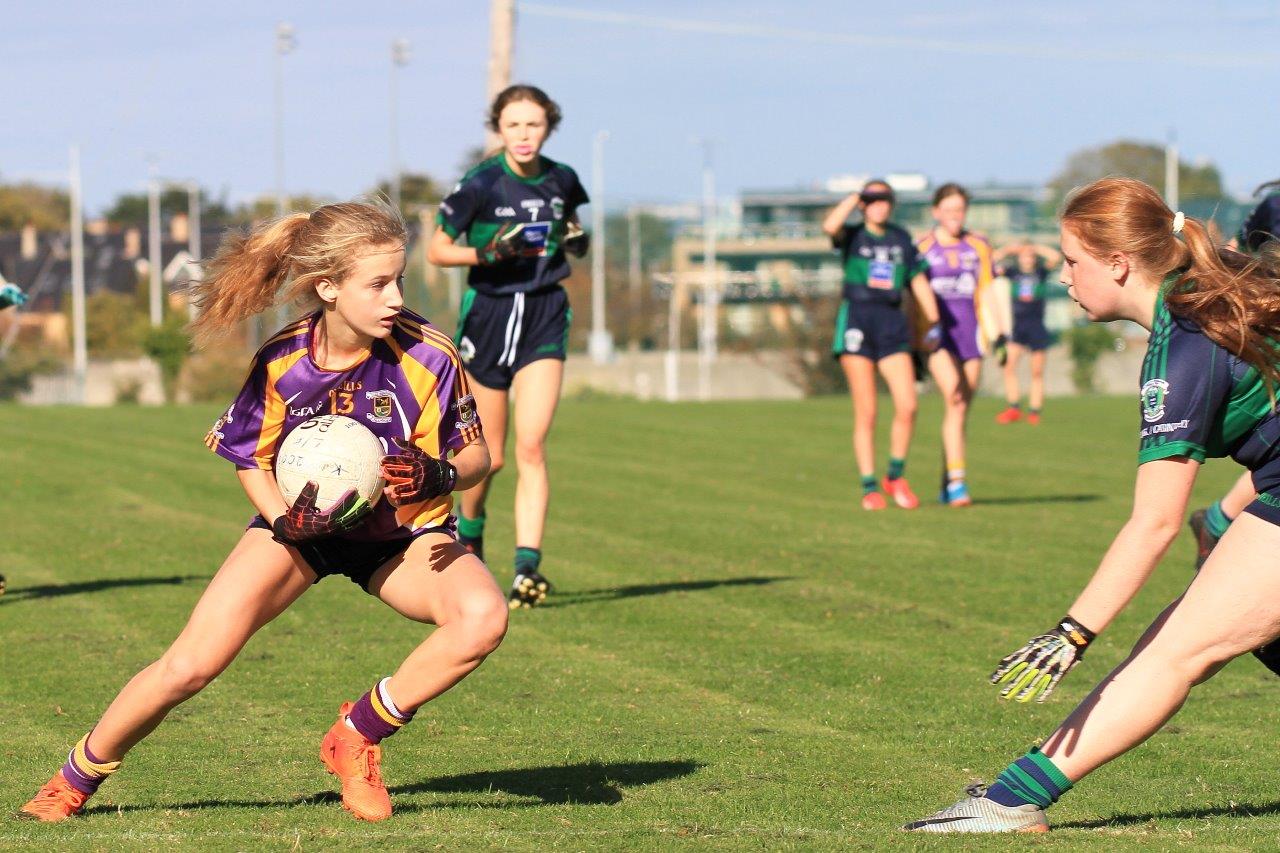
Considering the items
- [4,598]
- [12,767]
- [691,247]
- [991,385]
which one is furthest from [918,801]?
[691,247]

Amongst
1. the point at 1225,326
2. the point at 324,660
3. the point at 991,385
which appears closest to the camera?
the point at 1225,326

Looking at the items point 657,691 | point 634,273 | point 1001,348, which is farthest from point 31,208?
point 657,691

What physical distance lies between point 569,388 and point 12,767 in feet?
114

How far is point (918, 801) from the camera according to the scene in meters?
5.42

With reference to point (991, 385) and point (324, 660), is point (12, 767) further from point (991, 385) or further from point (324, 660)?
point (991, 385)

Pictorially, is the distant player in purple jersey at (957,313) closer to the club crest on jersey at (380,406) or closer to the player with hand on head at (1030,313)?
the club crest on jersey at (380,406)

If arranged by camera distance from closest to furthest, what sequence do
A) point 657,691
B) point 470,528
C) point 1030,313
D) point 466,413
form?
point 466,413 → point 657,691 → point 470,528 → point 1030,313

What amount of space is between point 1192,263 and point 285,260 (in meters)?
2.43

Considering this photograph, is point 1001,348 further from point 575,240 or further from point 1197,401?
point 1197,401

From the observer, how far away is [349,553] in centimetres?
522

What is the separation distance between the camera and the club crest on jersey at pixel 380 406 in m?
5.20

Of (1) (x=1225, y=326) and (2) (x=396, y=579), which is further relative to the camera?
(2) (x=396, y=579)

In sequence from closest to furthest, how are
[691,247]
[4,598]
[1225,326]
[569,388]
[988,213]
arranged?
[1225,326] < [4,598] < [569,388] < [988,213] < [691,247]

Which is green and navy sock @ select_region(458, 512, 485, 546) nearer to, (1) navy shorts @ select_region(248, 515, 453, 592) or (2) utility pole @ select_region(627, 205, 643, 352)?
(1) navy shorts @ select_region(248, 515, 453, 592)
